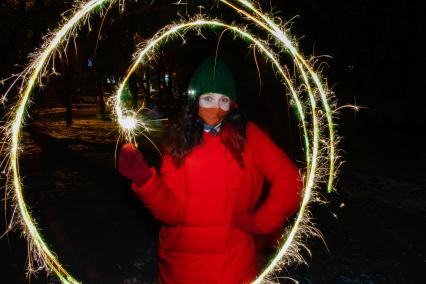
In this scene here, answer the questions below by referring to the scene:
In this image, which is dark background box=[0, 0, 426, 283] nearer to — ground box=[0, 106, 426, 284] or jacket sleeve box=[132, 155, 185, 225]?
ground box=[0, 106, 426, 284]

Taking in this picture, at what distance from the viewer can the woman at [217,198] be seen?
7.45 ft

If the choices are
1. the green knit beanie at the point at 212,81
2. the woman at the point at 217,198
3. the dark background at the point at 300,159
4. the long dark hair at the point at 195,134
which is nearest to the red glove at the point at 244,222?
the woman at the point at 217,198

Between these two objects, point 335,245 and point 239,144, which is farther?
point 335,245

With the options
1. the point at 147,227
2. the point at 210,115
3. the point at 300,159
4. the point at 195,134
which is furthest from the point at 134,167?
the point at 300,159

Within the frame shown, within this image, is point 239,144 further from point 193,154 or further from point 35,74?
point 35,74

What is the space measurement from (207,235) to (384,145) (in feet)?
39.5

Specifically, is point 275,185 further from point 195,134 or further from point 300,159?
point 300,159

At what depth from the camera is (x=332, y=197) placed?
24.3 ft

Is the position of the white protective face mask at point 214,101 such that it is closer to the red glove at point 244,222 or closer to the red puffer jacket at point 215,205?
the red puffer jacket at point 215,205

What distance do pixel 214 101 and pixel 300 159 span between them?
4.03m

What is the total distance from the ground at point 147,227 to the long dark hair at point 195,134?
1.72 metres

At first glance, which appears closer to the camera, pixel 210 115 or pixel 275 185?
pixel 275 185

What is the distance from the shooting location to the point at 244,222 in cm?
235

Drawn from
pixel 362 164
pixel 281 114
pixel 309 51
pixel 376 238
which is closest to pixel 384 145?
pixel 362 164
